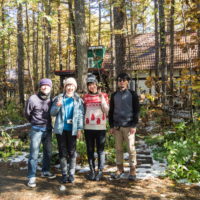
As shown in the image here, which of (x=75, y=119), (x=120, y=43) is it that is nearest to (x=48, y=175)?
(x=75, y=119)

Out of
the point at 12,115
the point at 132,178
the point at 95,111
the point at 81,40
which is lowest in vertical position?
the point at 132,178

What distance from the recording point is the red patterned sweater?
441 centimetres

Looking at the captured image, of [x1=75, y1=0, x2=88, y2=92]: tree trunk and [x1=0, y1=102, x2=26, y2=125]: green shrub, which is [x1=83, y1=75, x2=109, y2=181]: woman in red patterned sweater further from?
[x1=0, y1=102, x2=26, y2=125]: green shrub

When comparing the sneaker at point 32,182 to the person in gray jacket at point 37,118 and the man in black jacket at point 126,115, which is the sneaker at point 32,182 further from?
the man in black jacket at point 126,115

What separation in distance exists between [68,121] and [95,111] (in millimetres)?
556

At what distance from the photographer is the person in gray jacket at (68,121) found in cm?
424

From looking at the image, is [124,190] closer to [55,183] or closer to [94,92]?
[55,183]

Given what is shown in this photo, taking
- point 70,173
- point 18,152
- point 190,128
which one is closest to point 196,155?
point 190,128

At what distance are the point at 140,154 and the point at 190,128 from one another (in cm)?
148

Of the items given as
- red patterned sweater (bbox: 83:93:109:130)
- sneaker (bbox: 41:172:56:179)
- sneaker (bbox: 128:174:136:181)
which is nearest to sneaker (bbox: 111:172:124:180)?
sneaker (bbox: 128:174:136:181)

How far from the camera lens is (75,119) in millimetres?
4266

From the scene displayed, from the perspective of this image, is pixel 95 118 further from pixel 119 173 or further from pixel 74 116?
pixel 119 173

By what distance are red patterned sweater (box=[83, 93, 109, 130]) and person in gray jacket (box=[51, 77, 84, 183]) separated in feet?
0.54

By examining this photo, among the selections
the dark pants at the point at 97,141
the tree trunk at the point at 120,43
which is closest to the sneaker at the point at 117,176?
the dark pants at the point at 97,141
